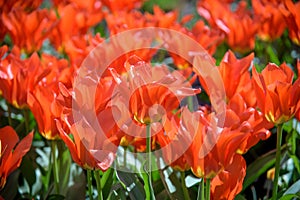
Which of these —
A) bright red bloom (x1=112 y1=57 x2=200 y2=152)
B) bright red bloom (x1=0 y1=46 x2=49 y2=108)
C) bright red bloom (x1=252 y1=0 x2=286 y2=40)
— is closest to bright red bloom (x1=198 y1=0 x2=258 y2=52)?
bright red bloom (x1=252 y1=0 x2=286 y2=40)

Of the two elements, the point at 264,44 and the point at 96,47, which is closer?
the point at 96,47

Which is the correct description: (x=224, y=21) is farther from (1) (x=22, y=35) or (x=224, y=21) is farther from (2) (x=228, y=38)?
(1) (x=22, y=35)

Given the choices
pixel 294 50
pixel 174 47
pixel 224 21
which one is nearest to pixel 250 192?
pixel 174 47

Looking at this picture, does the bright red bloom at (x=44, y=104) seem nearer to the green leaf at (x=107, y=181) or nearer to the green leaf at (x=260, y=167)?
the green leaf at (x=107, y=181)

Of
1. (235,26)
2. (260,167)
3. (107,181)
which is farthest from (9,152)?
(235,26)

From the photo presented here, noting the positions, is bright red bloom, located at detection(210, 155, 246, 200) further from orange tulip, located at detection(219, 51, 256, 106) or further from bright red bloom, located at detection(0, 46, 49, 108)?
bright red bloom, located at detection(0, 46, 49, 108)

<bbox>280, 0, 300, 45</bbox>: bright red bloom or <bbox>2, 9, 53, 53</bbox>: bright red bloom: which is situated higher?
<bbox>2, 9, 53, 53</bbox>: bright red bloom
